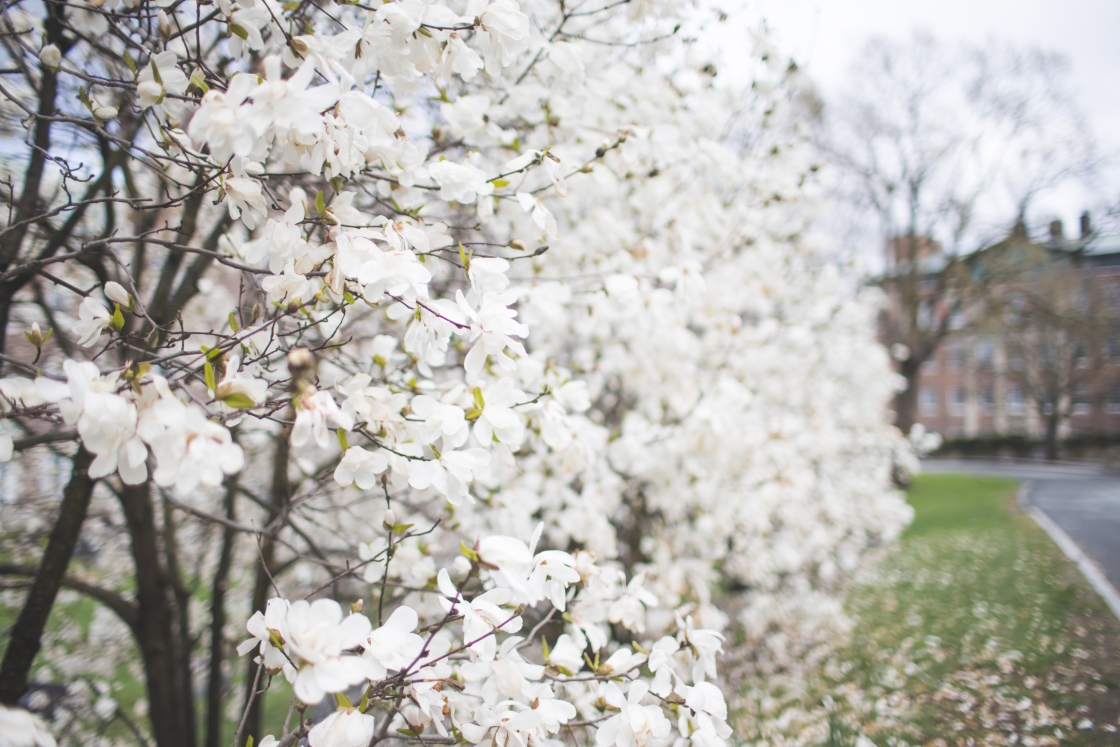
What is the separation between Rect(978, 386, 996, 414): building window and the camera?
3127 centimetres

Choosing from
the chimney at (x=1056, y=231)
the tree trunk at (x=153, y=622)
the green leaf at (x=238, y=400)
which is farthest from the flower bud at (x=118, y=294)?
the chimney at (x=1056, y=231)

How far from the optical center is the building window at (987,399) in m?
31.3

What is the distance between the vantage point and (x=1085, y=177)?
1244 cm

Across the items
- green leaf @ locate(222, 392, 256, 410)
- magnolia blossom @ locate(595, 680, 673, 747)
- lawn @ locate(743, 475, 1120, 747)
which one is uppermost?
green leaf @ locate(222, 392, 256, 410)

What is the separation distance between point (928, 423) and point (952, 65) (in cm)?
2888

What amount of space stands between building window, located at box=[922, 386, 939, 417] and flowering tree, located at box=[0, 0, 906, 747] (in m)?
38.8

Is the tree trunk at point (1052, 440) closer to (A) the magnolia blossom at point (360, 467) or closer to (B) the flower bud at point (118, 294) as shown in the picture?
(A) the magnolia blossom at point (360, 467)

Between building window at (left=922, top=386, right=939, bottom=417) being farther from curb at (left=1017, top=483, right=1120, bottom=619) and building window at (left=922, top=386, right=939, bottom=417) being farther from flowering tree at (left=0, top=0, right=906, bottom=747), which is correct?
flowering tree at (left=0, top=0, right=906, bottom=747)

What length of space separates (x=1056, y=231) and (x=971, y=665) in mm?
15276

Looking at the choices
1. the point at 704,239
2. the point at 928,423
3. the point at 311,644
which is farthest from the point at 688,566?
the point at 928,423

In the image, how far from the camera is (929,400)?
125 ft

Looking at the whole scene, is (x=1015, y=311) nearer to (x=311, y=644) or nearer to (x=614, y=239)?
(x=614, y=239)

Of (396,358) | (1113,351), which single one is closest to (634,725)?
(396,358)

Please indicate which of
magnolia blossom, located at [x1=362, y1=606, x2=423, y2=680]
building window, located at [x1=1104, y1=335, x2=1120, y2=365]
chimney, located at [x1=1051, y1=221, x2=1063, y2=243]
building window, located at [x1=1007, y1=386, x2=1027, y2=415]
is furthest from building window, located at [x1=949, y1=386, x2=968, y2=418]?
magnolia blossom, located at [x1=362, y1=606, x2=423, y2=680]
